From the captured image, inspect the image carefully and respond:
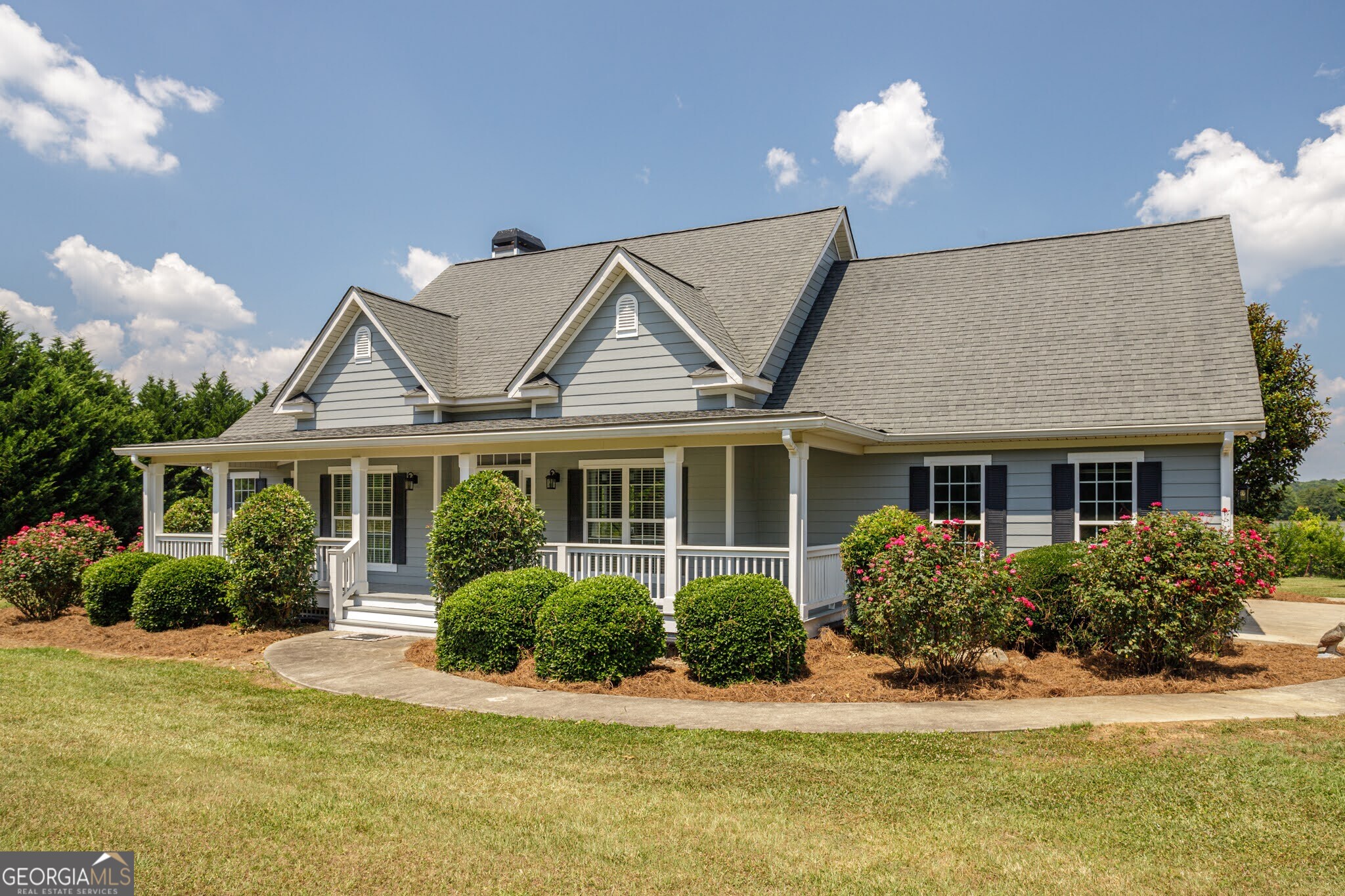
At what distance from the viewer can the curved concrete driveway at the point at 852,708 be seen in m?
8.10

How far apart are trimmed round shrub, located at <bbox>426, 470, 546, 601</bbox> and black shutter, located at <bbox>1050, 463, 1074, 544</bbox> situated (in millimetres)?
7728

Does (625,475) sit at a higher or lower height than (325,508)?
higher

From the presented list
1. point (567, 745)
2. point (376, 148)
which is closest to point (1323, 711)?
point (567, 745)

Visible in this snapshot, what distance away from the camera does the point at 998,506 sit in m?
13.4

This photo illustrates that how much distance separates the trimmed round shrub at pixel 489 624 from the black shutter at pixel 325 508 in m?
7.47

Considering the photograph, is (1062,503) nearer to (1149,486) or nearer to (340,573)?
(1149,486)

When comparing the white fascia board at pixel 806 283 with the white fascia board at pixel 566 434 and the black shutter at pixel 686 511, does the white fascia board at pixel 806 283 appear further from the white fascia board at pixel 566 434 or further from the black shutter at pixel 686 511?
the white fascia board at pixel 566 434

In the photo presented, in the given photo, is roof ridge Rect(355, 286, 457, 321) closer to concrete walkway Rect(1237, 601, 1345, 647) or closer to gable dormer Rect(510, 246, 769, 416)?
gable dormer Rect(510, 246, 769, 416)

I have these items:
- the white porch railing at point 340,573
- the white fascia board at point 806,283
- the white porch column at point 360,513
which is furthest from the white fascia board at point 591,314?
the white porch railing at point 340,573

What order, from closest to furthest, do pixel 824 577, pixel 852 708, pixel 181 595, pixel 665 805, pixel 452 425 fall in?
pixel 665 805, pixel 852 708, pixel 824 577, pixel 181 595, pixel 452 425

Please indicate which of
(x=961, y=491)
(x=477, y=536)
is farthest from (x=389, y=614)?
(x=961, y=491)

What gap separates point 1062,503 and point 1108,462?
2.91ft

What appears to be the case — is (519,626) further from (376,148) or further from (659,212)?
(659,212)

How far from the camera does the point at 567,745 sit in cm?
753
